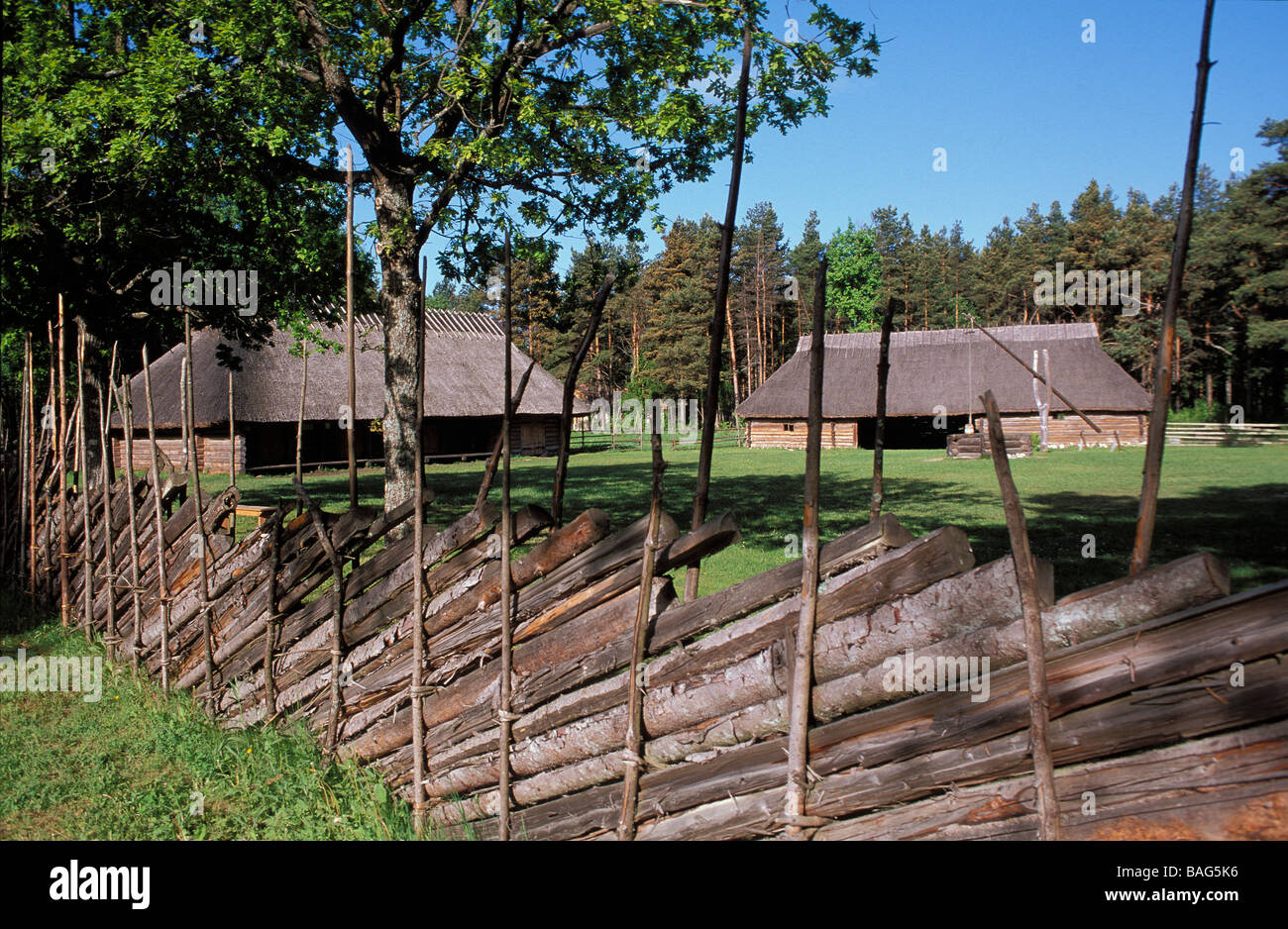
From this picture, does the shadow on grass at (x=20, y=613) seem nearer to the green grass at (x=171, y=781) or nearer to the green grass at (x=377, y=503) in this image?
the green grass at (x=377, y=503)

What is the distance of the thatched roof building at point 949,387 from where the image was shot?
3562 centimetres

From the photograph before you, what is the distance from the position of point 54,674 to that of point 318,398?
79.5 ft

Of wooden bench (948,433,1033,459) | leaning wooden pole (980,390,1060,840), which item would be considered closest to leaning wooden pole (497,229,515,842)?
leaning wooden pole (980,390,1060,840)

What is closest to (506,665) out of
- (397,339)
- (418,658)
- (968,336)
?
(418,658)

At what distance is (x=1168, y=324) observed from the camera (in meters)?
1.95

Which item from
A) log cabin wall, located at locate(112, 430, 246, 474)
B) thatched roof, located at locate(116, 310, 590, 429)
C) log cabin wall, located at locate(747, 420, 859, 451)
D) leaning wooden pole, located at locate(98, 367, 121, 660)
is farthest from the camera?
log cabin wall, located at locate(747, 420, 859, 451)

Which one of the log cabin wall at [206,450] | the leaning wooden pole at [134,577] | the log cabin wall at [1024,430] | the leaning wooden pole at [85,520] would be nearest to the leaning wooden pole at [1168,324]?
the leaning wooden pole at [134,577]

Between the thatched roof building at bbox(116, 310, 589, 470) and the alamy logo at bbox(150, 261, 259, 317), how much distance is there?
12773mm

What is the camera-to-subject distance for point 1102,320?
152 feet

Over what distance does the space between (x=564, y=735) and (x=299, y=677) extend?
6.80ft

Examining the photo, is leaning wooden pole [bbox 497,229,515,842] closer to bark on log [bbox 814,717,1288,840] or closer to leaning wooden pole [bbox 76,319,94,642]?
bark on log [bbox 814,717,1288,840]

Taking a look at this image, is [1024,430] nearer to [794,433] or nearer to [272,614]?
[794,433]

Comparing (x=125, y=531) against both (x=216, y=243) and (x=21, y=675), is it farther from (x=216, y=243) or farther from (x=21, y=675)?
(x=216, y=243)

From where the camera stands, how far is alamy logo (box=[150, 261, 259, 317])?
37.0 ft
